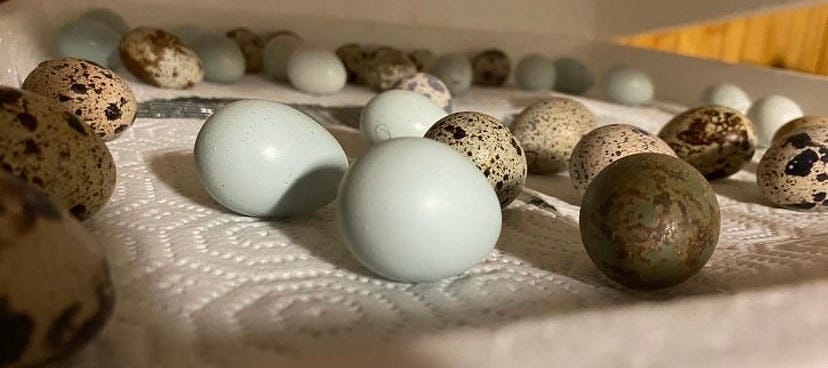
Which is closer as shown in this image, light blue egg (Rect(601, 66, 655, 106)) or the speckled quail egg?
the speckled quail egg

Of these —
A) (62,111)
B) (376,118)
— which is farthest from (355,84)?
(62,111)

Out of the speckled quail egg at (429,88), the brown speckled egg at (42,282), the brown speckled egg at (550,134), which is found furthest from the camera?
the speckled quail egg at (429,88)

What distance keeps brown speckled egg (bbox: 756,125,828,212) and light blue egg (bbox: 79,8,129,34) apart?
93 centimetres

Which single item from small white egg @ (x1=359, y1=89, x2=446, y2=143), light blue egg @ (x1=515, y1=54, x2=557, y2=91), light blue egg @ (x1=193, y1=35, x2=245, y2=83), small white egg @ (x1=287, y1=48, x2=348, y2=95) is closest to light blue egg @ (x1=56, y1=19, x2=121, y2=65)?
light blue egg @ (x1=193, y1=35, x2=245, y2=83)

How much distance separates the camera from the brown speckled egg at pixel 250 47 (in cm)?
137

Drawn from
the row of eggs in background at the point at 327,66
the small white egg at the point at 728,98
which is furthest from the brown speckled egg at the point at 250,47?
the small white egg at the point at 728,98

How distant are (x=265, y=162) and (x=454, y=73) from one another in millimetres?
777

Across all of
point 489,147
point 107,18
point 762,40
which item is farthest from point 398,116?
point 762,40

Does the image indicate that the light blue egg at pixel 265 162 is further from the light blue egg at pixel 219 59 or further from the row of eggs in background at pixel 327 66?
the light blue egg at pixel 219 59

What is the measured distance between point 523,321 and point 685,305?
0.10m

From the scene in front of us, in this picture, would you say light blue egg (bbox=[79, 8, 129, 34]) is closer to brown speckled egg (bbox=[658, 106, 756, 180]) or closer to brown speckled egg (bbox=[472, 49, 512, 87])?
brown speckled egg (bbox=[472, 49, 512, 87])

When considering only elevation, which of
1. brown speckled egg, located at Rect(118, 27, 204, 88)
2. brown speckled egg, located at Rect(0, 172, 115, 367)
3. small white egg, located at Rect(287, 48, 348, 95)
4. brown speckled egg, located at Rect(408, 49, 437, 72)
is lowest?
brown speckled egg, located at Rect(408, 49, 437, 72)

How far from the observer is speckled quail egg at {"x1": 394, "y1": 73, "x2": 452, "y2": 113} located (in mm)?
1044

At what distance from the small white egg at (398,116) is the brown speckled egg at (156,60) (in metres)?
0.38
